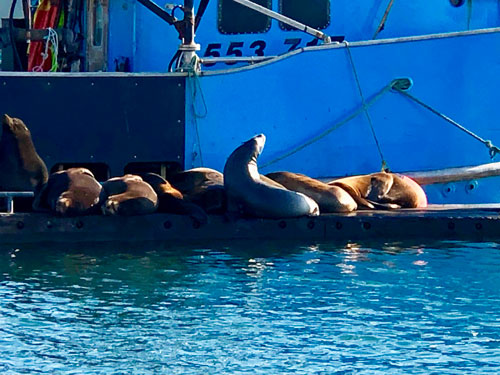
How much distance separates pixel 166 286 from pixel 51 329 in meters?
1.64

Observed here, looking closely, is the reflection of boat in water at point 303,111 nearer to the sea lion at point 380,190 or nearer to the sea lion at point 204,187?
the sea lion at point 380,190

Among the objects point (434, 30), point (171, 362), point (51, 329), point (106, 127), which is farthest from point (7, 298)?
point (434, 30)

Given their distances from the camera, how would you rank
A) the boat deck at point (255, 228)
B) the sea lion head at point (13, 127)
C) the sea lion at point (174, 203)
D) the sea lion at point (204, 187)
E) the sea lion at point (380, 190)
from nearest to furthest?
the boat deck at point (255, 228) → the sea lion at point (174, 203) → the sea lion at point (204, 187) → the sea lion head at point (13, 127) → the sea lion at point (380, 190)

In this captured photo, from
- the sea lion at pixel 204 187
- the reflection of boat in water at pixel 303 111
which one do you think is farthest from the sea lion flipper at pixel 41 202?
the reflection of boat in water at pixel 303 111

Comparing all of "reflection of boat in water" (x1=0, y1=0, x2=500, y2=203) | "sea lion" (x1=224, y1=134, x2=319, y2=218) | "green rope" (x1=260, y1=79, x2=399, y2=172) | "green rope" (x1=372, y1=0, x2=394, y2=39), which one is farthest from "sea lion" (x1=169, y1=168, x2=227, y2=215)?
"green rope" (x1=372, y1=0, x2=394, y2=39)

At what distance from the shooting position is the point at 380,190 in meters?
12.8

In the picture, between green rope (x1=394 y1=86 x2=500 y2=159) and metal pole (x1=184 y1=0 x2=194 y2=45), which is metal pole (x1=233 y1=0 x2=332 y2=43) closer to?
metal pole (x1=184 y1=0 x2=194 y2=45)

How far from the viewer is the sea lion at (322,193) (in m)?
12.3

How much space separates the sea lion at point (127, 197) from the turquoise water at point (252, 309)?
0.42 metres

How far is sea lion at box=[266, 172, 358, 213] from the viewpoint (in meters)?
12.3

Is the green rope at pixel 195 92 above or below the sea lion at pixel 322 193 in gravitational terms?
above

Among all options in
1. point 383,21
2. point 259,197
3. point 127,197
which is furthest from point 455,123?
point 127,197

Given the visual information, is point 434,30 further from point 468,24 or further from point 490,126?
point 490,126

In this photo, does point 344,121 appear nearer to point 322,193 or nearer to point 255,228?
point 322,193
